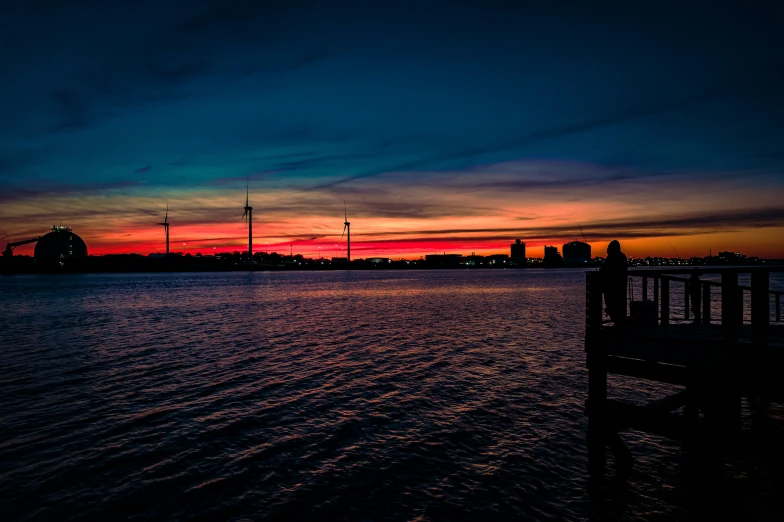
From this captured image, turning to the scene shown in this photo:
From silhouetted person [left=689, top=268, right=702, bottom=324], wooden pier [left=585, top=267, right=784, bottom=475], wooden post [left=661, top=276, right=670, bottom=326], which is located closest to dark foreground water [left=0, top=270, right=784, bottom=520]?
wooden pier [left=585, top=267, right=784, bottom=475]

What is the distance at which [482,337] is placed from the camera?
32625mm

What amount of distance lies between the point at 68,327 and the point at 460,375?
122ft

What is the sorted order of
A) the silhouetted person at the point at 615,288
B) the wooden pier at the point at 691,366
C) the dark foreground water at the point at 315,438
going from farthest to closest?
the silhouetted person at the point at 615,288
the dark foreground water at the point at 315,438
the wooden pier at the point at 691,366

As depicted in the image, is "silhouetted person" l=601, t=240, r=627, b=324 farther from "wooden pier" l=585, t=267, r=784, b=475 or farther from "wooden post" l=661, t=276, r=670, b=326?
"wooden post" l=661, t=276, r=670, b=326

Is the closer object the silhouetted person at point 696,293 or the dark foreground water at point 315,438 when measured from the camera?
the dark foreground water at point 315,438

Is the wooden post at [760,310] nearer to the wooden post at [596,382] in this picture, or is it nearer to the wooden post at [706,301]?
the wooden post at [596,382]

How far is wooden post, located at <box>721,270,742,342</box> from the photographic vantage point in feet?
30.7

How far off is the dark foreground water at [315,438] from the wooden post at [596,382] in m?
0.55

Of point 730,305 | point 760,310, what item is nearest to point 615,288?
point 730,305

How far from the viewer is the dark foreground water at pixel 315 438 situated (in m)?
9.86

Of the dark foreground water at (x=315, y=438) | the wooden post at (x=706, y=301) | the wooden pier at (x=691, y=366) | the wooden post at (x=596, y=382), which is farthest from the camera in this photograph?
the wooden post at (x=706, y=301)

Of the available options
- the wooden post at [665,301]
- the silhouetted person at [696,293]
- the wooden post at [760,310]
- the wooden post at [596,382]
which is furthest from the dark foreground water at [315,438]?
the silhouetted person at [696,293]

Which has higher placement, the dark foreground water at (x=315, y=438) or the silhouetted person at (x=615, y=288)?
the silhouetted person at (x=615, y=288)

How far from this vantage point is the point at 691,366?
9891 mm
